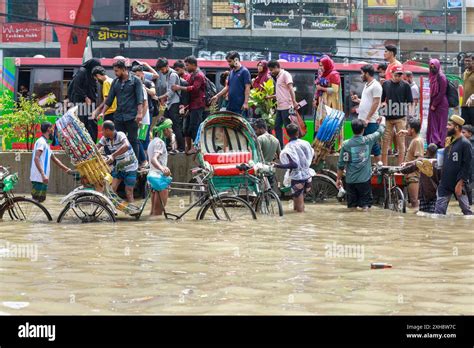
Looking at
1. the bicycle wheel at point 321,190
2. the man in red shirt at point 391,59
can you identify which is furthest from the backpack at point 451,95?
the bicycle wheel at point 321,190

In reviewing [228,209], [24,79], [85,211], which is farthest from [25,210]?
[24,79]

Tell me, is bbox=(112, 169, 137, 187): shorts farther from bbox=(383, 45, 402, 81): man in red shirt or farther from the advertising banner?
the advertising banner

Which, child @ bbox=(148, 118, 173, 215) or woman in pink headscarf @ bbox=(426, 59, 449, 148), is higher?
woman in pink headscarf @ bbox=(426, 59, 449, 148)

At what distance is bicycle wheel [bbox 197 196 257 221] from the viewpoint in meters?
15.4

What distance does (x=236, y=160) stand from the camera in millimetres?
17203

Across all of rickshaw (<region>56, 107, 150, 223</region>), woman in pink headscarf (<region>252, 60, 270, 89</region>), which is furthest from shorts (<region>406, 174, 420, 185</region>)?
rickshaw (<region>56, 107, 150, 223</region>)

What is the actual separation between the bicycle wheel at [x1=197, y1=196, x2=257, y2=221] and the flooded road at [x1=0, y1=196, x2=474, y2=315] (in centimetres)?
19

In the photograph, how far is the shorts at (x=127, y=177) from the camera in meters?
17.0

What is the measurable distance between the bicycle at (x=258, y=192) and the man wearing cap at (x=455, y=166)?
100 inches

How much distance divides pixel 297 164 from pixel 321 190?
1.82m

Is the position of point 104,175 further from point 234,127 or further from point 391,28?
point 391,28

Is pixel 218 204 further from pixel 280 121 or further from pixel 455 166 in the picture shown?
pixel 280 121
